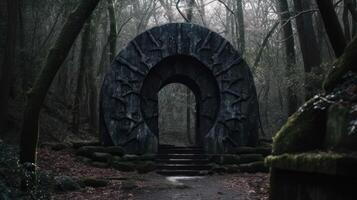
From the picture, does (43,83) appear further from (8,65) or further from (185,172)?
(185,172)

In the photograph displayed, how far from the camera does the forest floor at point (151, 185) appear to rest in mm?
9852

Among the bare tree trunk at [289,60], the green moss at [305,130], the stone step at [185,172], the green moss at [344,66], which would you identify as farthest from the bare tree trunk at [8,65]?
the green moss at [344,66]

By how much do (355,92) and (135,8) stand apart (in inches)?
1229

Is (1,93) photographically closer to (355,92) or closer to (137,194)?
(137,194)

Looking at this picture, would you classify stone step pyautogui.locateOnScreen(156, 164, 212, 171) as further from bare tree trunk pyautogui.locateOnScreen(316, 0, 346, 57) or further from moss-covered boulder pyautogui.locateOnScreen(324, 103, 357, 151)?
moss-covered boulder pyautogui.locateOnScreen(324, 103, 357, 151)

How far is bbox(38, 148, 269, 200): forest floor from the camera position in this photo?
9.85 m

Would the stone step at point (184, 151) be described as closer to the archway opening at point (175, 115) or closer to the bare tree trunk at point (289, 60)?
the bare tree trunk at point (289, 60)

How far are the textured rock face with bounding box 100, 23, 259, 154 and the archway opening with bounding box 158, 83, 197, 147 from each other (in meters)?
15.7

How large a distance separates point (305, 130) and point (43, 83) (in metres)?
5.24

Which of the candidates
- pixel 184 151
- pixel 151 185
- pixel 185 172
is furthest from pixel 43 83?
pixel 184 151

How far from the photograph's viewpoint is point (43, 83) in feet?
27.8

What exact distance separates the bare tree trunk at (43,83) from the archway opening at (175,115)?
2451 cm

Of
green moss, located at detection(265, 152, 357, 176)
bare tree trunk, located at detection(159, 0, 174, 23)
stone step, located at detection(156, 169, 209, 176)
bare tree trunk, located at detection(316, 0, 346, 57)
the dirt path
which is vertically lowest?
the dirt path

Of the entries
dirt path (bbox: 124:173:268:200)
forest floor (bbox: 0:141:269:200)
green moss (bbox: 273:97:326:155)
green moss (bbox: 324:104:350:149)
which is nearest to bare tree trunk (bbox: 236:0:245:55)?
forest floor (bbox: 0:141:269:200)
